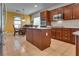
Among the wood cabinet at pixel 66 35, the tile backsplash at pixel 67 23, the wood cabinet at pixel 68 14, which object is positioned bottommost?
the wood cabinet at pixel 66 35

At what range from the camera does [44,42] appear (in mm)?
3398

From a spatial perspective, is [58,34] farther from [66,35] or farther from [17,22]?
[17,22]

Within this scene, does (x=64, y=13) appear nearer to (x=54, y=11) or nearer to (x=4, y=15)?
(x=54, y=11)

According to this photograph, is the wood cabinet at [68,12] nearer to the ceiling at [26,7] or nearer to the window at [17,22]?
the ceiling at [26,7]

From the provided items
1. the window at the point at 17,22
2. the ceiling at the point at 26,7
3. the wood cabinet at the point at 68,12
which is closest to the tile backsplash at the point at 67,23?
the wood cabinet at the point at 68,12

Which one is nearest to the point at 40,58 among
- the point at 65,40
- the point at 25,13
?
the point at 65,40

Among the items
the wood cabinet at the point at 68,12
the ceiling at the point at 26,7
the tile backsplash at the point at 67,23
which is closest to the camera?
the ceiling at the point at 26,7

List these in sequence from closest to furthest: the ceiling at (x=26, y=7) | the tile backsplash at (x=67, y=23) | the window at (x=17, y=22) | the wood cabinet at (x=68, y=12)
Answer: the ceiling at (x=26, y=7), the window at (x=17, y=22), the wood cabinet at (x=68, y=12), the tile backsplash at (x=67, y=23)

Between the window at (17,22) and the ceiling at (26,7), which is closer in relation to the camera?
the ceiling at (26,7)

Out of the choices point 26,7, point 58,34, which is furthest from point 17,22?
point 58,34

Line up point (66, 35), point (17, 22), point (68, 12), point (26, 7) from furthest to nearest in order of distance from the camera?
point (68, 12) < point (66, 35) < point (17, 22) < point (26, 7)

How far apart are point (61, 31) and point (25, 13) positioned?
2.93 ft

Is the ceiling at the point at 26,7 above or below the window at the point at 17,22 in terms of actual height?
above

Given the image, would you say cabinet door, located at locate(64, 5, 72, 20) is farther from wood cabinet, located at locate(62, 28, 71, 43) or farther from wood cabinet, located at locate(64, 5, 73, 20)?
wood cabinet, located at locate(62, 28, 71, 43)
